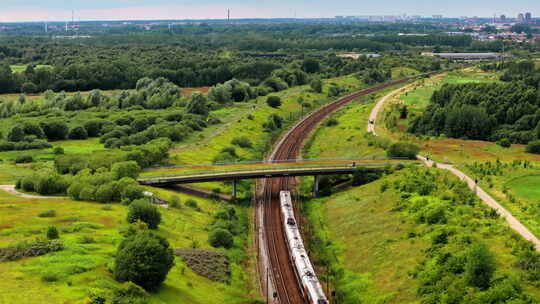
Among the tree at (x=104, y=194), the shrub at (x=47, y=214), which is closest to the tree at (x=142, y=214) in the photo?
the shrub at (x=47, y=214)

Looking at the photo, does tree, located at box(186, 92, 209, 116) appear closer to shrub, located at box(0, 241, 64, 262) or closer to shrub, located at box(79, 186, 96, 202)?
shrub, located at box(79, 186, 96, 202)

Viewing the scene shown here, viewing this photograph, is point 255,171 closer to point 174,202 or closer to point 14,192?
point 174,202

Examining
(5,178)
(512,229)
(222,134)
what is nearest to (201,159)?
(222,134)

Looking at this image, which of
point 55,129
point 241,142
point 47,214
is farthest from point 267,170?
point 55,129

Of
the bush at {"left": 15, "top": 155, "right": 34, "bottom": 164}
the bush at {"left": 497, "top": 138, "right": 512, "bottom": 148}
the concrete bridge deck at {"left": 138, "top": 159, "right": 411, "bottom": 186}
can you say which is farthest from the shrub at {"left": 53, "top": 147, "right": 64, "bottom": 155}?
the bush at {"left": 497, "top": 138, "right": 512, "bottom": 148}

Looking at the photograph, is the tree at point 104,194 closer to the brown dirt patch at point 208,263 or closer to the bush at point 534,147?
the brown dirt patch at point 208,263

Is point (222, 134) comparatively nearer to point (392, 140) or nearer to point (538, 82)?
point (392, 140)
